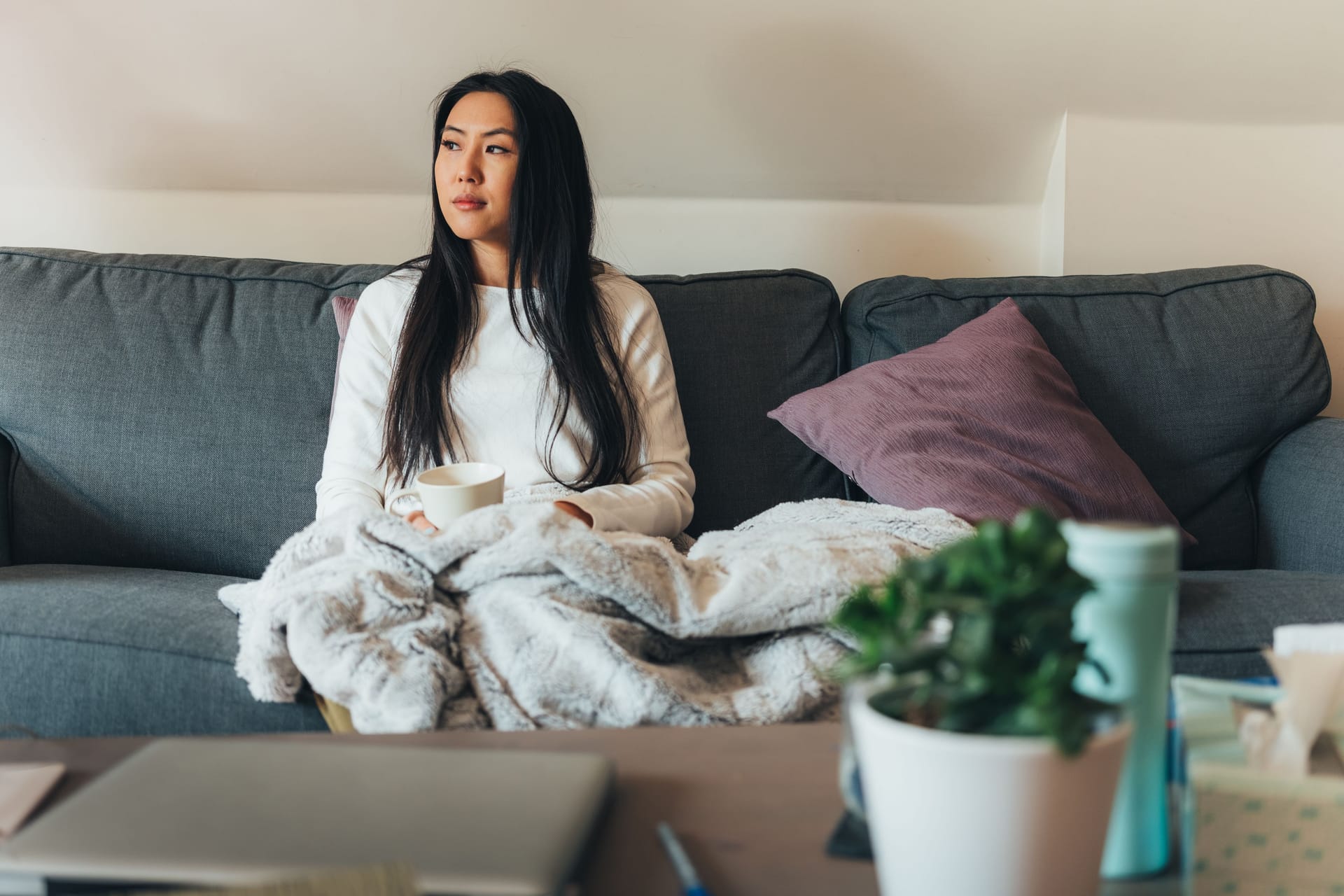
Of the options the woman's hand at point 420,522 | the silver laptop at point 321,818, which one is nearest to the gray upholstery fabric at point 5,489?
the woman's hand at point 420,522

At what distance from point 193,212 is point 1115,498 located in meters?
1.76

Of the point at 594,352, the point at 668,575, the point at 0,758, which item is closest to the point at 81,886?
the point at 0,758

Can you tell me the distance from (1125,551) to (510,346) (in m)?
1.17

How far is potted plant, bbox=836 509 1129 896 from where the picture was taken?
421 millimetres

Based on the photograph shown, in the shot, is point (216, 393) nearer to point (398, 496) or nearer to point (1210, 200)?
point (398, 496)

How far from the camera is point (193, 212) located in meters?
2.14

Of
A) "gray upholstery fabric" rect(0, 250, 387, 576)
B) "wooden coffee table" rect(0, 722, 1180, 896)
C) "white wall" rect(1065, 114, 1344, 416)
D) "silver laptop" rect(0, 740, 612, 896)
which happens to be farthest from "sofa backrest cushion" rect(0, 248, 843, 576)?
"silver laptop" rect(0, 740, 612, 896)

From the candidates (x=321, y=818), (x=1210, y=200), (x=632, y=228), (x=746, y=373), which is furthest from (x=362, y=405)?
(x=1210, y=200)

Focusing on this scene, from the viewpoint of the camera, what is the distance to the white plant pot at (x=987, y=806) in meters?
0.42

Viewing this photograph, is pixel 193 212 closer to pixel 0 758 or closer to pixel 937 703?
pixel 0 758

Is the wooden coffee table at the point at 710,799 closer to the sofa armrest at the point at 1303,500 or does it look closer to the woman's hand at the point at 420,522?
the woman's hand at the point at 420,522

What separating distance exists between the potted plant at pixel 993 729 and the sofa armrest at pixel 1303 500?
1.22m

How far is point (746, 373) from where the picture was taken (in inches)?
66.4

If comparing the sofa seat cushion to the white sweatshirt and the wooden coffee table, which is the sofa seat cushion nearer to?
the white sweatshirt
